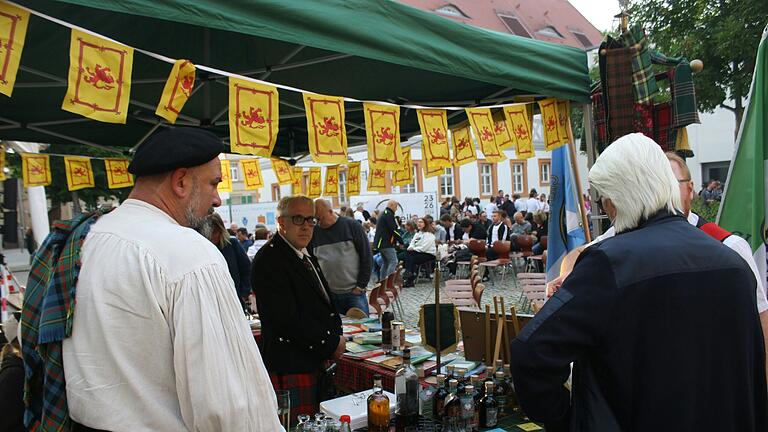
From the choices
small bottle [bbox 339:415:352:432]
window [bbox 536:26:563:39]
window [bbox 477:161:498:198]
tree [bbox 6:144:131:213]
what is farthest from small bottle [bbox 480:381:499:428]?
window [bbox 536:26:563:39]

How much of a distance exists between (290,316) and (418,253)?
358 inches

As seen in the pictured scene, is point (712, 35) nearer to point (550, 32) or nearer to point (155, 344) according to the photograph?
point (155, 344)

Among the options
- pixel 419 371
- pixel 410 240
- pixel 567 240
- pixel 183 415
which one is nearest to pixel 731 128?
pixel 410 240

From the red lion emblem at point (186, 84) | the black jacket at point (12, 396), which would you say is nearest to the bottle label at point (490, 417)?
the black jacket at point (12, 396)

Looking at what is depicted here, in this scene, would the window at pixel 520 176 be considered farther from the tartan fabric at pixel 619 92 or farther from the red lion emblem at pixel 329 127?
the red lion emblem at pixel 329 127

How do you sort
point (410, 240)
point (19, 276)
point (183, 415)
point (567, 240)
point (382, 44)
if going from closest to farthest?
point (183, 415), point (382, 44), point (567, 240), point (410, 240), point (19, 276)

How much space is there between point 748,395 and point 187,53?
3850 millimetres

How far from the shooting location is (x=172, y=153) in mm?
1513

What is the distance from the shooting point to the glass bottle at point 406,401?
98.0 inches

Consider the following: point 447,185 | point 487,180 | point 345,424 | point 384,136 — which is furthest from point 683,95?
point 487,180

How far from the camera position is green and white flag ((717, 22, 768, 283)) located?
2.71m

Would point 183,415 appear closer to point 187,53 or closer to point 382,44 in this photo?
point 382,44

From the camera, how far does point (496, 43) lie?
10.6ft

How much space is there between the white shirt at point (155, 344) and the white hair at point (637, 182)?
1188 millimetres
